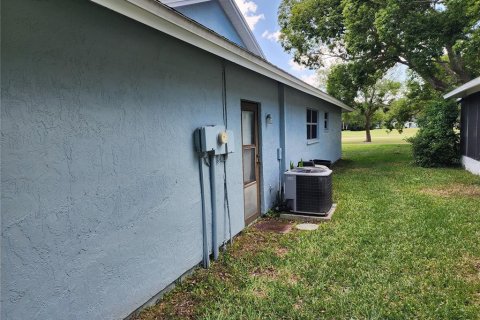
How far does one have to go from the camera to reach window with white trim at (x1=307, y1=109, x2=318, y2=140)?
1076 centimetres

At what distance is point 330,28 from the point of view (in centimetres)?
1636

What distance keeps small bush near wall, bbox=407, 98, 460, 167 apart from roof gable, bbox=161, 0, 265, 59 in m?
7.73

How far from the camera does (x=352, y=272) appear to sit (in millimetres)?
3826

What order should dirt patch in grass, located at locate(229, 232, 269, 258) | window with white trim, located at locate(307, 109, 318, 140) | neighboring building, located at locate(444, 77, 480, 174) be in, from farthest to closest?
window with white trim, located at locate(307, 109, 318, 140)
neighboring building, located at locate(444, 77, 480, 174)
dirt patch in grass, located at locate(229, 232, 269, 258)

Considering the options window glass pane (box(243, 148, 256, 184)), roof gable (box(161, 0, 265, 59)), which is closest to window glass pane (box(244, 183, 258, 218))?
window glass pane (box(243, 148, 256, 184))

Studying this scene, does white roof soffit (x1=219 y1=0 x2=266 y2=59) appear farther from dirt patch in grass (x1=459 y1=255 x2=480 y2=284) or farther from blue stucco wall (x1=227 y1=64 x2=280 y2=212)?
dirt patch in grass (x1=459 y1=255 x2=480 y2=284)

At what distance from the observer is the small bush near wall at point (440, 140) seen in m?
12.7

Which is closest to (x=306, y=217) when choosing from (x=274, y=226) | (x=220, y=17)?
(x=274, y=226)

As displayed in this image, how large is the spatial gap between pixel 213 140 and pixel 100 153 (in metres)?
1.70

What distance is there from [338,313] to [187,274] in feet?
5.60

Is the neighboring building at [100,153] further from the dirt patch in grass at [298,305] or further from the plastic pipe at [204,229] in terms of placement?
the dirt patch in grass at [298,305]

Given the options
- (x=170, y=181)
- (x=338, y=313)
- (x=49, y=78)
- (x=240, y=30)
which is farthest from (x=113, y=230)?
(x=240, y=30)

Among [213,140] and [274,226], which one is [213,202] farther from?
[274,226]

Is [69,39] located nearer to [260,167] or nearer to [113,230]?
[113,230]
